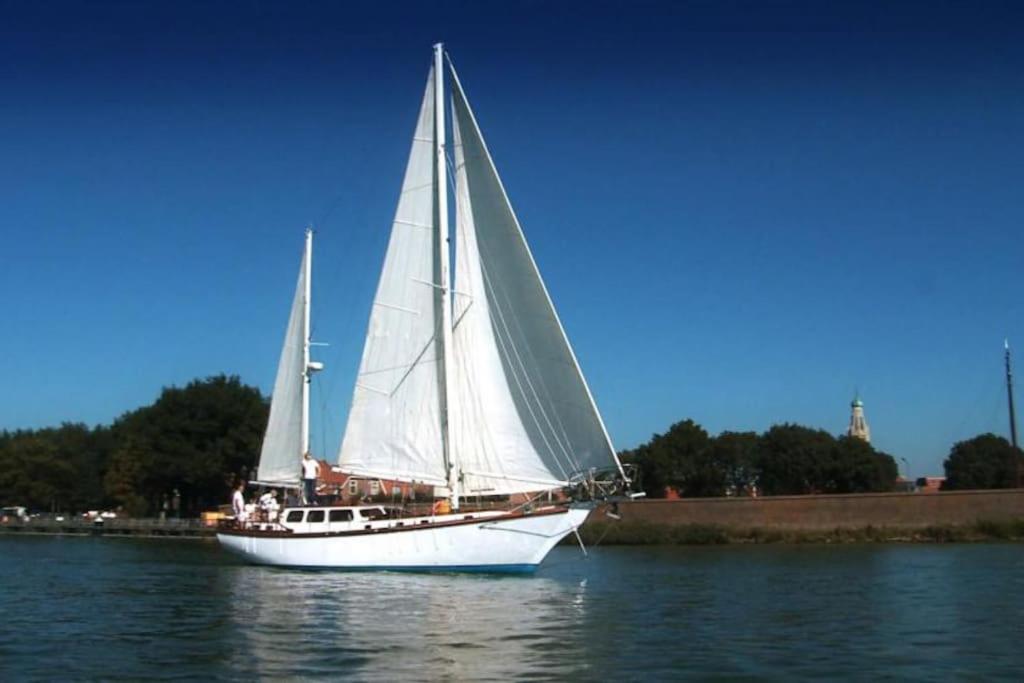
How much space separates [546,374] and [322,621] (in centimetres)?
1321

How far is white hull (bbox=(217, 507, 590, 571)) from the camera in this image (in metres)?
37.8

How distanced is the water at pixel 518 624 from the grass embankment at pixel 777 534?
27888 millimetres

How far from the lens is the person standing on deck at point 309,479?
4497cm

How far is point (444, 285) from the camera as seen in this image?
39.7m

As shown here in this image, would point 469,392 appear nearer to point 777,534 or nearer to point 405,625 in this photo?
point 405,625

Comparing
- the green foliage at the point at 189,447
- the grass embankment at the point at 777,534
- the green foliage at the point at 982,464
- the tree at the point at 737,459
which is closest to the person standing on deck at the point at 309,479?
the grass embankment at the point at 777,534

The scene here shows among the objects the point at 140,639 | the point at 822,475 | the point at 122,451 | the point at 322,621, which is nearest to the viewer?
the point at 140,639

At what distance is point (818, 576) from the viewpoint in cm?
4166

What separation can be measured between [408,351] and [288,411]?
10.6m

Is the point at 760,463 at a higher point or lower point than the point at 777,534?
higher

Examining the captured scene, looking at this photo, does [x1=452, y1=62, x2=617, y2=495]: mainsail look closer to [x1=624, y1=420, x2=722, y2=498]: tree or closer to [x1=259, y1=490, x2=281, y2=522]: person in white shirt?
[x1=259, y1=490, x2=281, y2=522]: person in white shirt

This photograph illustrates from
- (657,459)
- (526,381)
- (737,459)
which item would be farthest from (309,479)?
(737,459)

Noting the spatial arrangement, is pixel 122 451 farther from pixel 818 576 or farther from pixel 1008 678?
pixel 1008 678

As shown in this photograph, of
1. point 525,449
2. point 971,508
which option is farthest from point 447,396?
point 971,508
